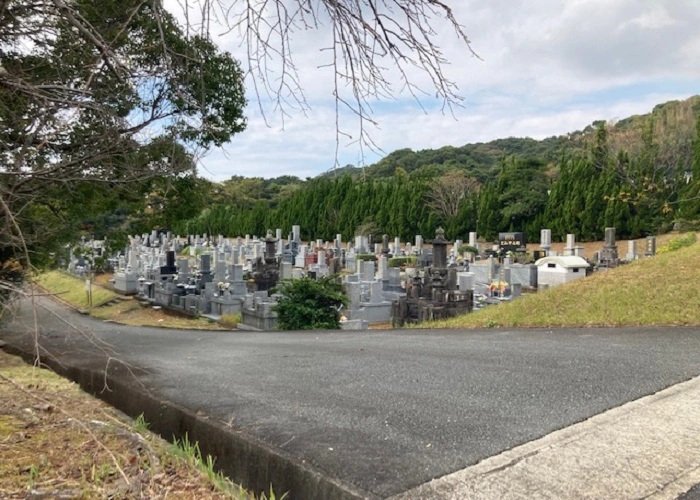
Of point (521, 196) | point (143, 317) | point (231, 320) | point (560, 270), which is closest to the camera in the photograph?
point (231, 320)

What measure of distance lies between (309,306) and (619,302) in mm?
5859

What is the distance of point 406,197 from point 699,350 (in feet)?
117

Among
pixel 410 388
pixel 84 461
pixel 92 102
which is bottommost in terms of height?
pixel 84 461

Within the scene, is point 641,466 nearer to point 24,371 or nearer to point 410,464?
point 410,464

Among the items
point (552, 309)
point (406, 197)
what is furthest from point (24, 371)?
point (406, 197)

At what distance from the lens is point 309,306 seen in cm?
1100

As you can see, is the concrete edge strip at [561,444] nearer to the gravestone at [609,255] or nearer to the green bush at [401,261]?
the gravestone at [609,255]

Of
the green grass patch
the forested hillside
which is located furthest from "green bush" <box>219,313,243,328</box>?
the forested hillside

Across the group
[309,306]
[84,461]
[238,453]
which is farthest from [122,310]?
[238,453]

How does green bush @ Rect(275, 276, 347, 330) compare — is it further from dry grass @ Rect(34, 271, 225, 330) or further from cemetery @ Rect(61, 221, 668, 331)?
dry grass @ Rect(34, 271, 225, 330)

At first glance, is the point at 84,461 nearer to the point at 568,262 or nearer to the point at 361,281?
the point at 361,281

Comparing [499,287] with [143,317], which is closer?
[499,287]

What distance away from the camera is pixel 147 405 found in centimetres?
360

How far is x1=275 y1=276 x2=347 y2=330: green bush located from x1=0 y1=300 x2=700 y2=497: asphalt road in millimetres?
4250
